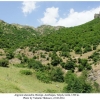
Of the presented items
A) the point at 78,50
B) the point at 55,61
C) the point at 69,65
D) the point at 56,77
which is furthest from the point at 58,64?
the point at 56,77

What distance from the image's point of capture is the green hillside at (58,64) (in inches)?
1321

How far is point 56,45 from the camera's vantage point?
72.6 metres

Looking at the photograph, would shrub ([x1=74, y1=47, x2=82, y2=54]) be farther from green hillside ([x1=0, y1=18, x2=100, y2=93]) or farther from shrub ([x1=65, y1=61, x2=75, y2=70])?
shrub ([x1=65, y1=61, x2=75, y2=70])

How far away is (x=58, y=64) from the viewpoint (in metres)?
56.4

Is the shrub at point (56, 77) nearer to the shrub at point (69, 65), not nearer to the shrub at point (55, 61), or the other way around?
the shrub at point (69, 65)

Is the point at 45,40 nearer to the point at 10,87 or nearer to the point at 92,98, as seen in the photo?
the point at 10,87

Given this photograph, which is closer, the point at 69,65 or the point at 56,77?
the point at 56,77

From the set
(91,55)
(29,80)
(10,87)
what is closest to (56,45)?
(91,55)

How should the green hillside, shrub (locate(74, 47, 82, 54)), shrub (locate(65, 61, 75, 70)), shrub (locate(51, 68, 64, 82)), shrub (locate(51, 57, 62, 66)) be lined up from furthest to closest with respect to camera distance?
shrub (locate(74, 47, 82, 54)) → shrub (locate(51, 57, 62, 66)) → shrub (locate(65, 61, 75, 70)) → shrub (locate(51, 68, 64, 82)) → the green hillside

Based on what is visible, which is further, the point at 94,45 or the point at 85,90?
the point at 94,45

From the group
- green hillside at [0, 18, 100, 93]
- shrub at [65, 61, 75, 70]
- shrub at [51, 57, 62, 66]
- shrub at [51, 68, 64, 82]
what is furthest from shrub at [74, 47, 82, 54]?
shrub at [51, 68, 64, 82]

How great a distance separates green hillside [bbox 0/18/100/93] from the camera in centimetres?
3356

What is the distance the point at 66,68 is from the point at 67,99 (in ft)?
119

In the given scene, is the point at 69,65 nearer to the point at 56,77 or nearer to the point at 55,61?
the point at 55,61
